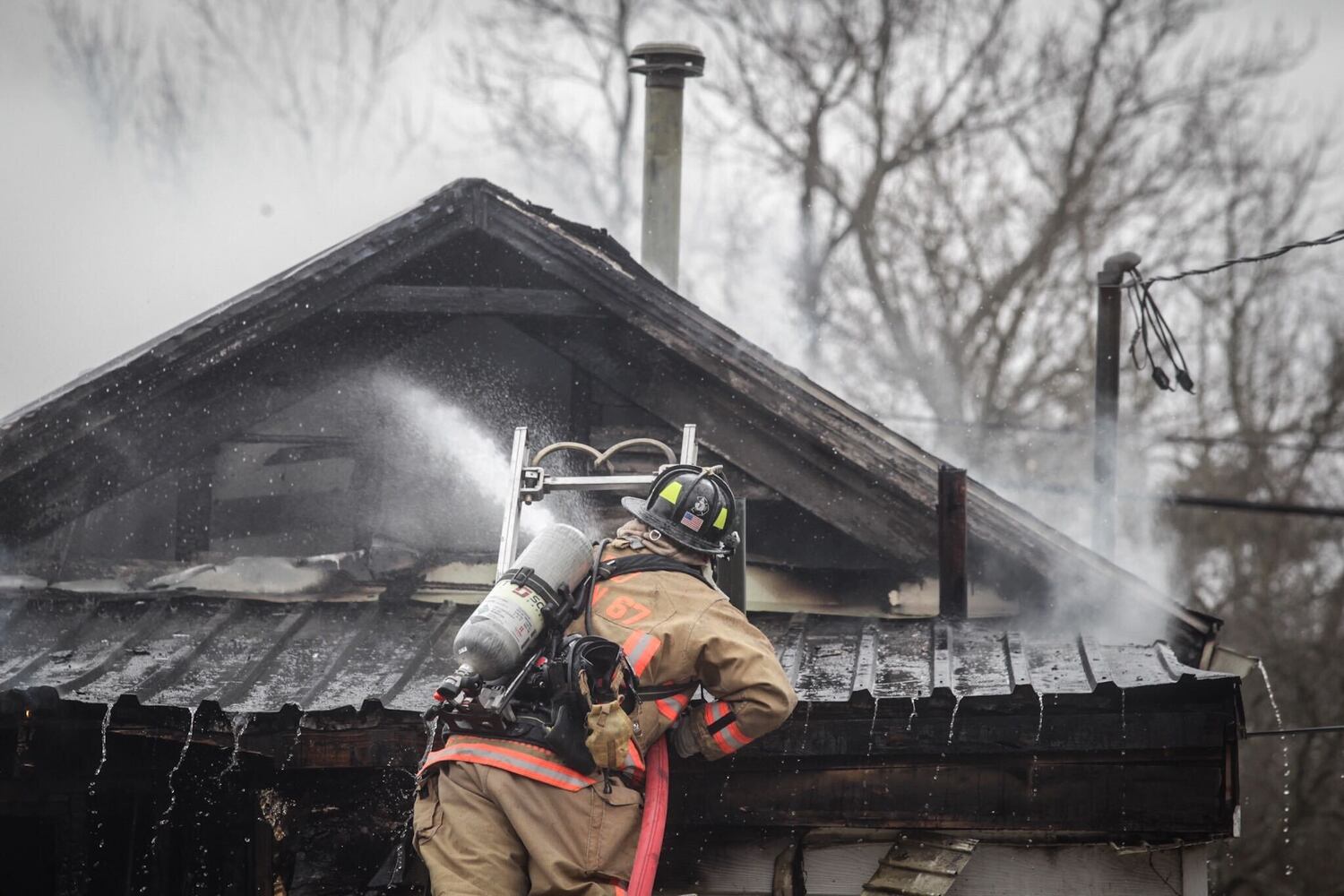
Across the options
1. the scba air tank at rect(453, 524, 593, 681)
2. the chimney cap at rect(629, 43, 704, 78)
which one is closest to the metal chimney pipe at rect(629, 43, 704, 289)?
the chimney cap at rect(629, 43, 704, 78)

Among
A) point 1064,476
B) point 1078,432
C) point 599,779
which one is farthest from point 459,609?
point 1064,476

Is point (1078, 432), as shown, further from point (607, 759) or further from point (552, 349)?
point (607, 759)

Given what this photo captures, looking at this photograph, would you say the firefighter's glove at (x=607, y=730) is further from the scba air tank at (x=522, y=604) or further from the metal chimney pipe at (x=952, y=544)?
the metal chimney pipe at (x=952, y=544)

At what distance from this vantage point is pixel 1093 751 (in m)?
5.09

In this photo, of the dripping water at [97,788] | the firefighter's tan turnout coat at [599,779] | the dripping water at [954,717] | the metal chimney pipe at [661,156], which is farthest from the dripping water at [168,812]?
the metal chimney pipe at [661,156]

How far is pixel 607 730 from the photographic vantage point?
4.25m

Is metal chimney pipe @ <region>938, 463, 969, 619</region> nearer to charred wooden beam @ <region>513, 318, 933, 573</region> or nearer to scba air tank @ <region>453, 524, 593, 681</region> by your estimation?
charred wooden beam @ <region>513, 318, 933, 573</region>

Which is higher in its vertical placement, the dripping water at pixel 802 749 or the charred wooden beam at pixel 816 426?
the charred wooden beam at pixel 816 426

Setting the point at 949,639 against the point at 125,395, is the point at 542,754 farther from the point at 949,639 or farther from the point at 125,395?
the point at 125,395

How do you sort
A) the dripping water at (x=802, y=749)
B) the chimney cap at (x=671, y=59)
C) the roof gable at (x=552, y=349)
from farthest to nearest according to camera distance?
the chimney cap at (x=671, y=59) → the roof gable at (x=552, y=349) → the dripping water at (x=802, y=749)

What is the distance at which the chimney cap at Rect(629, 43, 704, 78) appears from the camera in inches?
392

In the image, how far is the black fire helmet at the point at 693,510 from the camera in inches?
191

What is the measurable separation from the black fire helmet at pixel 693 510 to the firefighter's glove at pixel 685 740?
0.63 m

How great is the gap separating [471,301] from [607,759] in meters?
2.98
